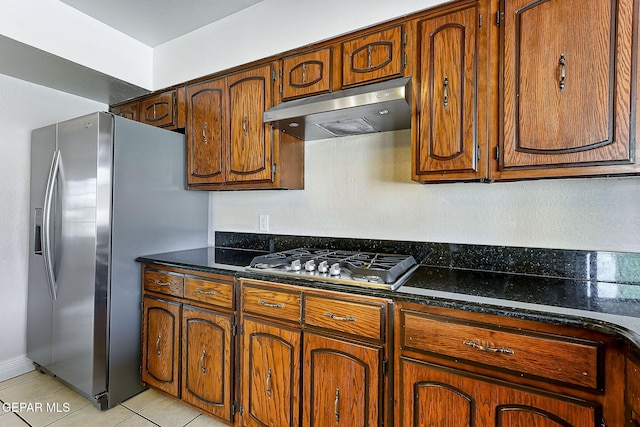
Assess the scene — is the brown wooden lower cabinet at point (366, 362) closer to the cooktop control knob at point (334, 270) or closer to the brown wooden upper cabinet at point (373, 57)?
the cooktop control knob at point (334, 270)

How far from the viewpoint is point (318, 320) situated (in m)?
1.47

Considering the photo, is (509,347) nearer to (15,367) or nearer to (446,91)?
(446,91)

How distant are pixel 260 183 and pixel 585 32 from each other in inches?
68.2

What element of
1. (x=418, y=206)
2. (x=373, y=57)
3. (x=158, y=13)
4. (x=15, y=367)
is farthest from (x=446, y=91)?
(x=15, y=367)

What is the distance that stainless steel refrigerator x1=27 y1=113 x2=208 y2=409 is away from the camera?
6.29 feet

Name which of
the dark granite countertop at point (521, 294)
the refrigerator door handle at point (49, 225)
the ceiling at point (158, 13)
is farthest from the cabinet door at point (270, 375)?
the ceiling at point (158, 13)

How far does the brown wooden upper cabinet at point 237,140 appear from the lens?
204 cm

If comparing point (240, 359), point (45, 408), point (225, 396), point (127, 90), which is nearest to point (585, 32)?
point (240, 359)

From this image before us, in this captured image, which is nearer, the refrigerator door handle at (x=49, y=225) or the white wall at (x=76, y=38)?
the white wall at (x=76, y=38)

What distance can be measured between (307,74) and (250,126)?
0.49 m

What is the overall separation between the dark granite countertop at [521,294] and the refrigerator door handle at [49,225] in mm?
1123

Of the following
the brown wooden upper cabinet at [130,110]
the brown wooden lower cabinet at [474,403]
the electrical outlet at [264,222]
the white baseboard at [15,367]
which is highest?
the brown wooden upper cabinet at [130,110]

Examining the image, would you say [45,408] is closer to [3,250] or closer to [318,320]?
[3,250]

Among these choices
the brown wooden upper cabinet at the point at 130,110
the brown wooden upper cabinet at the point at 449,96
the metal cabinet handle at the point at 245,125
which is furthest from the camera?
the brown wooden upper cabinet at the point at 130,110
